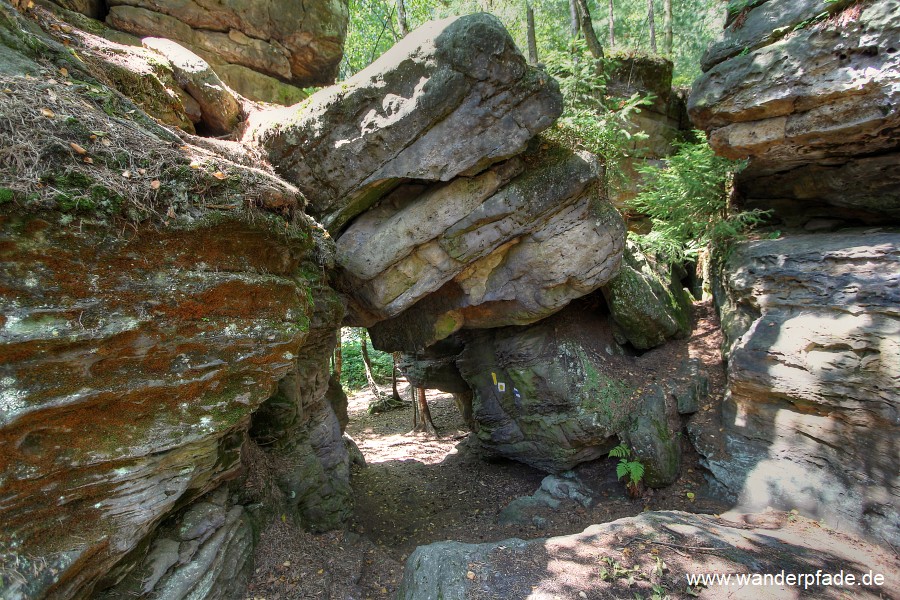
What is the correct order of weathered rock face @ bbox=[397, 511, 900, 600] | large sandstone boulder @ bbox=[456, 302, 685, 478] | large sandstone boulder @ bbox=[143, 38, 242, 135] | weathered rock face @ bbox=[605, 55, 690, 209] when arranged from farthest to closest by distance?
1. weathered rock face @ bbox=[605, 55, 690, 209]
2. large sandstone boulder @ bbox=[456, 302, 685, 478]
3. large sandstone boulder @ bbox=[143, 38, 242, 135]
4. weathered rock face @ bbox=[397, 511, 900, 600]

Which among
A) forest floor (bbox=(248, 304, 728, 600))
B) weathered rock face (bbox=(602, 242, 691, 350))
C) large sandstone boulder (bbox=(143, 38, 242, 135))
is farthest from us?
weathered rock face (bbox=(602, 242, 691, 350))

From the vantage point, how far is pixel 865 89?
Answer: 607 centimetres

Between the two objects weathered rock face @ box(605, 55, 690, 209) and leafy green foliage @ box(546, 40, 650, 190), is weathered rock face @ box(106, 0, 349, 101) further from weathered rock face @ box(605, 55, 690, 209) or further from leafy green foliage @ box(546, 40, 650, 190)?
weathered rock face @ box(605, 55, 690, 209)

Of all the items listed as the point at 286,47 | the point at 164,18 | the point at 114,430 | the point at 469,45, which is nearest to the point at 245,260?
the point at 114,430

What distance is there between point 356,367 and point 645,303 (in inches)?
608

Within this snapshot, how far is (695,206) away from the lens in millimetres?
8859

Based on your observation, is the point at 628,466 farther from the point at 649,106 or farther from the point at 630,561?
the point at 649,106

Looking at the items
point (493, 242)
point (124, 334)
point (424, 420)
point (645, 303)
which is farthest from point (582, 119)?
point (424, 420)

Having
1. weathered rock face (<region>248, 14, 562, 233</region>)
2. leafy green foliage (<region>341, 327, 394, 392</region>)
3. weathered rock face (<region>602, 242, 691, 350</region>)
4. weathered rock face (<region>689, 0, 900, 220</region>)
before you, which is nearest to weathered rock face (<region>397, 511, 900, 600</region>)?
weathered rock face (<region>602, 242, 691, 350</region>)

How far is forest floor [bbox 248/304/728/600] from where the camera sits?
5219 millimetres

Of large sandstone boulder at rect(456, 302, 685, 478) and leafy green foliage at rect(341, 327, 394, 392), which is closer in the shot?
large sandstone boulder at rect(456, 302, 685, 478)

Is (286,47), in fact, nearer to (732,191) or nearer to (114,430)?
(114,430)

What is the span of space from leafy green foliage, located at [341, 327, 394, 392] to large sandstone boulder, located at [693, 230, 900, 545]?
15.0 m

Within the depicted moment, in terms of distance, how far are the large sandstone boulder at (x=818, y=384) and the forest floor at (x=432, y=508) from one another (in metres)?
0.89
